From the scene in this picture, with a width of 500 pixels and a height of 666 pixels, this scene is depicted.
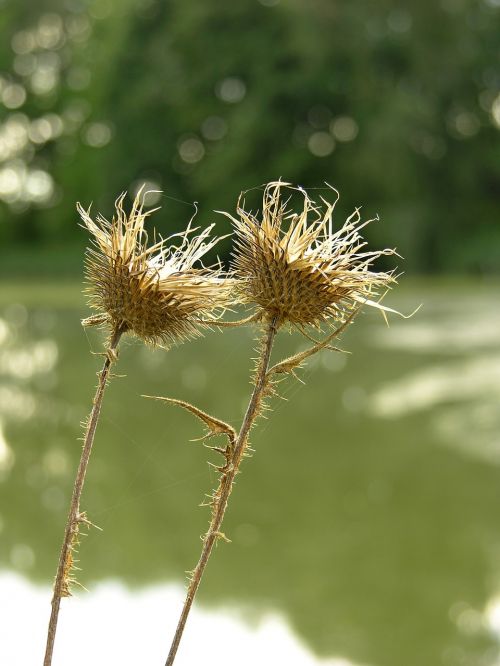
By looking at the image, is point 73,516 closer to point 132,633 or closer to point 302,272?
point 302,272

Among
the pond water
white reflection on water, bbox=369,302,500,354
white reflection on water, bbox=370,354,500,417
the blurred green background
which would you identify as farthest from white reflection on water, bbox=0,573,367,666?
white reflection on water, bbox=369,302,500,354

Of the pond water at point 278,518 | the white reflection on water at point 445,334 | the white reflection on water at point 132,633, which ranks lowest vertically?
the white reflection on water at point 132,633

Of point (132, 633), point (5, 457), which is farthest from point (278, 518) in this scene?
point (5, 457)

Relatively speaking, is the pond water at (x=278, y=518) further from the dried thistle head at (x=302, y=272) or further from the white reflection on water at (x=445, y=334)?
the dried thistle head at (x=302, y=272)

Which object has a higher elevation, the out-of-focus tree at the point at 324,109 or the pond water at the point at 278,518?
the out-of-focus tree at the point at 324,109

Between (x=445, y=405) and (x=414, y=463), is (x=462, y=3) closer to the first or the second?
(x=445, y=405)

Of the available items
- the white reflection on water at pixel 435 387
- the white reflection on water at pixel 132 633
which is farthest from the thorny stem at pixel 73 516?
the white reflection on water at pixel 435 387

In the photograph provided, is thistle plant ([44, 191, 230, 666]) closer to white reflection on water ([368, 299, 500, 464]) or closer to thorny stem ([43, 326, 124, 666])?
thorny stem ([43, 326, 124, 666])

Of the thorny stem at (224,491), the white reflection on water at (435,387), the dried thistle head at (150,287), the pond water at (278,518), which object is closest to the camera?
the thorny stem at (224,491)
